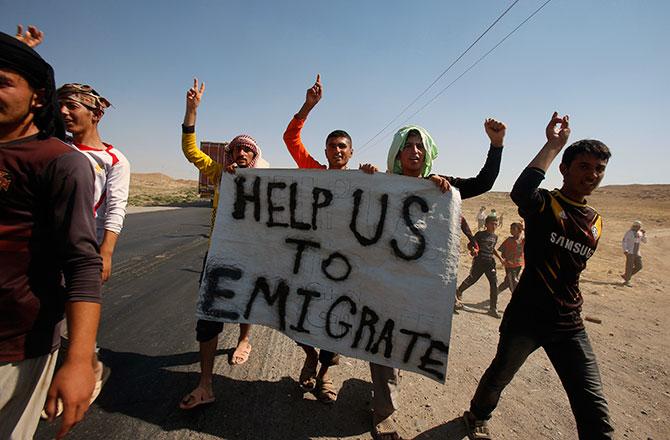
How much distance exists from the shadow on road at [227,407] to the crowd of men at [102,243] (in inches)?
4.9

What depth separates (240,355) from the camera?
317 cm

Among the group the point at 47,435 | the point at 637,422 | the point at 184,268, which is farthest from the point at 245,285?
the point at 184,268

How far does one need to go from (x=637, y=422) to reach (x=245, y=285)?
365 cm

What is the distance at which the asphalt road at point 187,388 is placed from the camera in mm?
2229

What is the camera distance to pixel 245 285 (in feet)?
7.91

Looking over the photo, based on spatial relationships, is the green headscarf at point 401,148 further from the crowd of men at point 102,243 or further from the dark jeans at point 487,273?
the dark jeans at point 487,273

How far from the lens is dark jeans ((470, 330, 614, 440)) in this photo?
2031 millimetres

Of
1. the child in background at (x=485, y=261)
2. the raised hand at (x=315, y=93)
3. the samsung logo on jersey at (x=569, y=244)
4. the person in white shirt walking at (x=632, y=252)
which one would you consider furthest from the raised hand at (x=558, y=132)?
the person in white shirt walking at (x=632, y=252)

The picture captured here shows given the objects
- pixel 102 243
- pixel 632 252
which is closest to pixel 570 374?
pixel 102 243

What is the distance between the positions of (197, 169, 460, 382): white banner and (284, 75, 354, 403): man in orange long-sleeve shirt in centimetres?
54

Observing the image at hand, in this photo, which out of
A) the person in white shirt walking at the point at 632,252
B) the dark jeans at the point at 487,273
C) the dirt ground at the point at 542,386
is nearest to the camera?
the dirt ground at the point at 542,386

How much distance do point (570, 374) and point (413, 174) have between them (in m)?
1.68

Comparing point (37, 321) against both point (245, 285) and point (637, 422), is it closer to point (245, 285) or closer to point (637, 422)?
point (245, 285)

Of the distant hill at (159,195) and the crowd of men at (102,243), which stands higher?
the crowd of men at (102,243)
